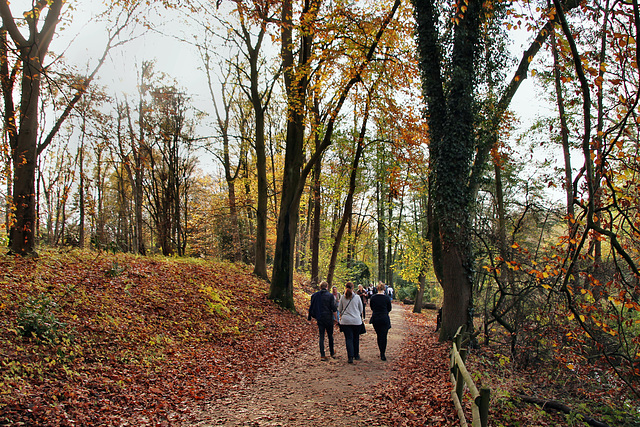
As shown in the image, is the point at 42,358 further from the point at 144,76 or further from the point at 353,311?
the point at 144,76

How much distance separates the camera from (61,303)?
7.70 metres

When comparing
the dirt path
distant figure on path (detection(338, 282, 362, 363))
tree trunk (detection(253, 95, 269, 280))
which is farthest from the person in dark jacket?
→ tree trunk (detection(253, 95, 269, 280))

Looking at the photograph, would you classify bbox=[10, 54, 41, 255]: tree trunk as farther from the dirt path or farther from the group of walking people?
the group of walking people

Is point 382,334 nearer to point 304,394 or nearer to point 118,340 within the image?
point 304,394

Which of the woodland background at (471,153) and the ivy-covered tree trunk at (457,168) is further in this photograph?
the ivy-covered tree trunk at (457,168)

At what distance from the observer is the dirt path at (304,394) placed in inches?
226

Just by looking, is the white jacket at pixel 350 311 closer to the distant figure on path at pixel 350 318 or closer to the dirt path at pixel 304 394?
the distant figure on path at pixel 350 318

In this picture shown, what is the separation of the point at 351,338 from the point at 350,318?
51 centimetres

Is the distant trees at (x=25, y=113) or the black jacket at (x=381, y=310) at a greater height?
the distant trees at (x=25, y=113)

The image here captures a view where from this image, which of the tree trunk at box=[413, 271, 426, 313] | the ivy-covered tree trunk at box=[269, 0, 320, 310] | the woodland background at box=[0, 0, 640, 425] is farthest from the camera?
the tree trunk at box=[413, 271, 426, 313]

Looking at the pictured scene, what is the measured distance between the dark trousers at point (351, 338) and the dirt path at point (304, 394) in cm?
26

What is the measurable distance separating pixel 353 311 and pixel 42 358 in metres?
6.24

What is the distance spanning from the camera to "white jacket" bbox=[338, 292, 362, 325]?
936cm

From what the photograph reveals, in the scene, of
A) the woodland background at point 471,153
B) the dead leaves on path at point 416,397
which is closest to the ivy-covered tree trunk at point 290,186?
the woodland background at point 471,153
